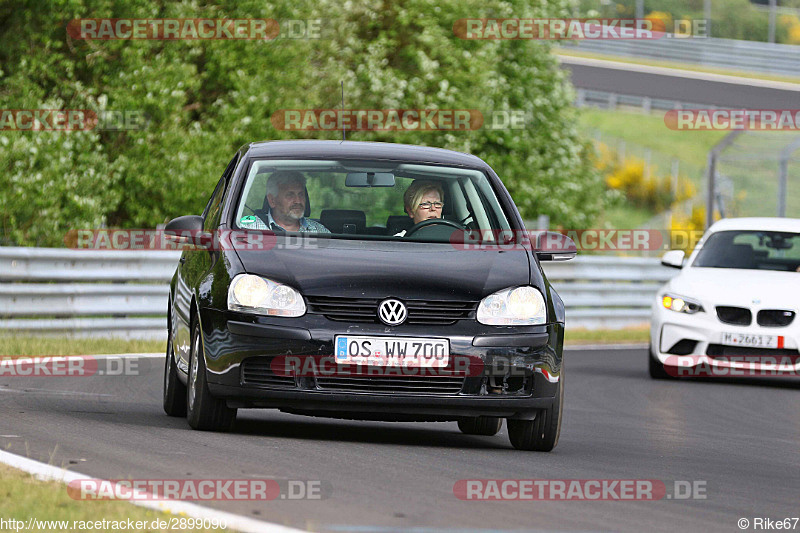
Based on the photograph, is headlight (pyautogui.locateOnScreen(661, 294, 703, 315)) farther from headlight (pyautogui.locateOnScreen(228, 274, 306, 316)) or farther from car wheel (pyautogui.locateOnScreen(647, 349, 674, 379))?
headlight (pyautogui.locateOnScreen(228, 274, 306, 316))

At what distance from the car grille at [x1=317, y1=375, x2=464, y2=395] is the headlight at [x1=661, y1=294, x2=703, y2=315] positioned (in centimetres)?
737

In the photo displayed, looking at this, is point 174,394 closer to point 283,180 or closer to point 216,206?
point 216,206

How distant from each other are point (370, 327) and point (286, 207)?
134 cm

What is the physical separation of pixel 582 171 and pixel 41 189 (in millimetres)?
21399

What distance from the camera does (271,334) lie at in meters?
7.85

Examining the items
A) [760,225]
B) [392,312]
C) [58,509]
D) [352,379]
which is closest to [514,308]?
[392,312]

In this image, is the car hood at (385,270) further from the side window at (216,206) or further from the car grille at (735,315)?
the car grille at (735,315)

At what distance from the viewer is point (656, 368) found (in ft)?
50.3

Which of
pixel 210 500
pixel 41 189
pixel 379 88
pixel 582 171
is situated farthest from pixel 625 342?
pixel 582 171

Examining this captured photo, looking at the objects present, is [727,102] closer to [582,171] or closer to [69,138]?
[582,171]

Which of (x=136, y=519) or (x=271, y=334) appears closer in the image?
(x=136, y=519)

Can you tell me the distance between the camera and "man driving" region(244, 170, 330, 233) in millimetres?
8805

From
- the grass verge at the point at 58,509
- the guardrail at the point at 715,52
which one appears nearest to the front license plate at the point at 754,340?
the grass verge at the point at 58,509

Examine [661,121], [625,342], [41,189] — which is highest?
[41,189]
